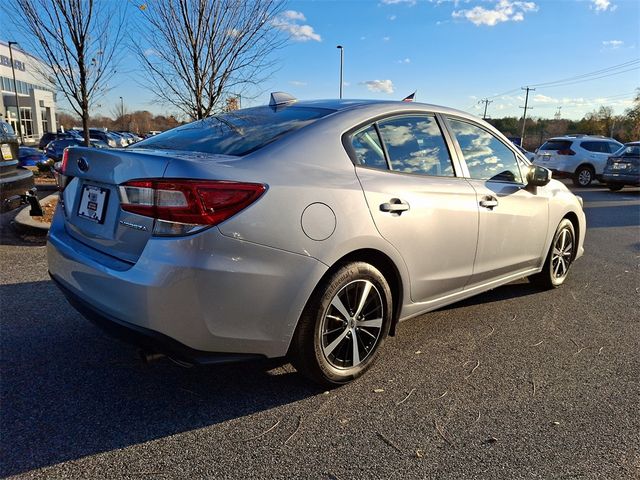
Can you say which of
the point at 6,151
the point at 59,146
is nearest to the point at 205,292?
the point at 6,151

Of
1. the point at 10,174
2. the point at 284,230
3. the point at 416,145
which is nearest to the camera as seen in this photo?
the point at 284,230

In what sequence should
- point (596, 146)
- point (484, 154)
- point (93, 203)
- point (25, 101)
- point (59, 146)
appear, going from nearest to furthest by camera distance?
point (93, 203) → point (484, 154) → point (596, 146) → point (59, 146) → point (25, 101)

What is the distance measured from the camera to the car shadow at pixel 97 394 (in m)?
2.32

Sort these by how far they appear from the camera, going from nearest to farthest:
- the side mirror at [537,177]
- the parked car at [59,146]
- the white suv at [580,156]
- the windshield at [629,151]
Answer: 1. the side mirror at [537,177]
2. the windshield at [629,151]
3. the white suv at [580,156]
4. the parked car at [59,146]

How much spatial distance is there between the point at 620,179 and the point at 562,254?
40.4 feet

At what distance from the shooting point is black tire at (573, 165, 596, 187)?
1672 centimetres

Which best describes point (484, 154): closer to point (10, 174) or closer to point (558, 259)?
point (558, 259)

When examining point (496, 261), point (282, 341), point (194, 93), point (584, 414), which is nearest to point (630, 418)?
point (584, 414)

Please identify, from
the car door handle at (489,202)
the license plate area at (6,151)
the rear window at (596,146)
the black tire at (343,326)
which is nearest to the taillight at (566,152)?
the rear window at (596,146)

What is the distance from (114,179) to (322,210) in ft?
3.45

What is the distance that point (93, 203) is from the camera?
264 cm

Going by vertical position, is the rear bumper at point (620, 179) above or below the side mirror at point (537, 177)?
below

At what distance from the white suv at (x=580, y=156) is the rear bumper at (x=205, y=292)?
53.8ft

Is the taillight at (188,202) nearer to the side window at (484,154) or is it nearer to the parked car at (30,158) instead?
the side window at (484,154)
